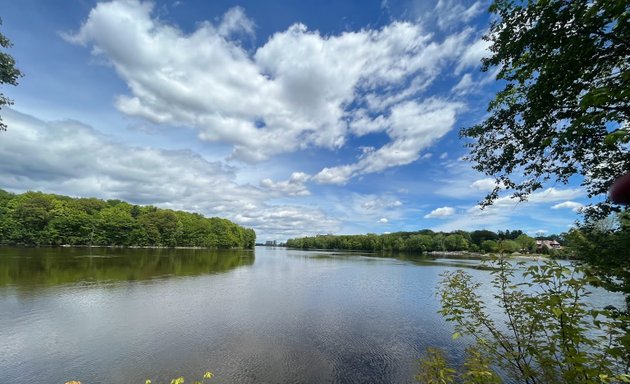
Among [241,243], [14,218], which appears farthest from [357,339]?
[241,243]

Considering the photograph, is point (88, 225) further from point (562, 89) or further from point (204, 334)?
point (562, 89)

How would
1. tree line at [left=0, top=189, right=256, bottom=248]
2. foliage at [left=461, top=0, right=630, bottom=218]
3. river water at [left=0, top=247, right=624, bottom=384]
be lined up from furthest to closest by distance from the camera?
tree line at [left=0, top=189, right=256, bottom=248]
river water at [left=0, top=247, right=624, bottom=384]
foliage at [left=461, top=0, right=630, bottom=218]

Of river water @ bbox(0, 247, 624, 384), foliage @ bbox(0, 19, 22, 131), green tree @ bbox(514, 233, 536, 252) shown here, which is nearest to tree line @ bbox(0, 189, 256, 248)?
river water @ bbox(0, 247, 624, 384)

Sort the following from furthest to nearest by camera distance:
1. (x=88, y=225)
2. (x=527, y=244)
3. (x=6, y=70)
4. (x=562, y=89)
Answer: (x=88, y=225)
(x=527, y=244)
(x=6, y=70)
(x=562, y=89)

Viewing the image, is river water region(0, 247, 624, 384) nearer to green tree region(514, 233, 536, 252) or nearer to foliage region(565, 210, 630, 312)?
green tree region(514, 233, 536, 252)

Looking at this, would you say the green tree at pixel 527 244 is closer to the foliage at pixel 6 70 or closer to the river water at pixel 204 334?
the river water at pixel 204 334

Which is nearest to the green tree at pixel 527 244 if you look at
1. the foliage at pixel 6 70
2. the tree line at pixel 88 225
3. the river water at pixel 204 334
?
the river water at pixel 204 334

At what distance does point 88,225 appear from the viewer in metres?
87.9

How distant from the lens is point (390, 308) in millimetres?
23344

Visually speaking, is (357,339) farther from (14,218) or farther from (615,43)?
(14,218)

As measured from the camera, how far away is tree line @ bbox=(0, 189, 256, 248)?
80500 mm

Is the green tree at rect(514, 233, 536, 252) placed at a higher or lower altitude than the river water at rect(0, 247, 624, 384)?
higher

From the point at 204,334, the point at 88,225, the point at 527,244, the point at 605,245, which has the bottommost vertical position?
the point at 204,334

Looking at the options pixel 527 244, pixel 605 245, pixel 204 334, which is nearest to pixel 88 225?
pixel 204 334
